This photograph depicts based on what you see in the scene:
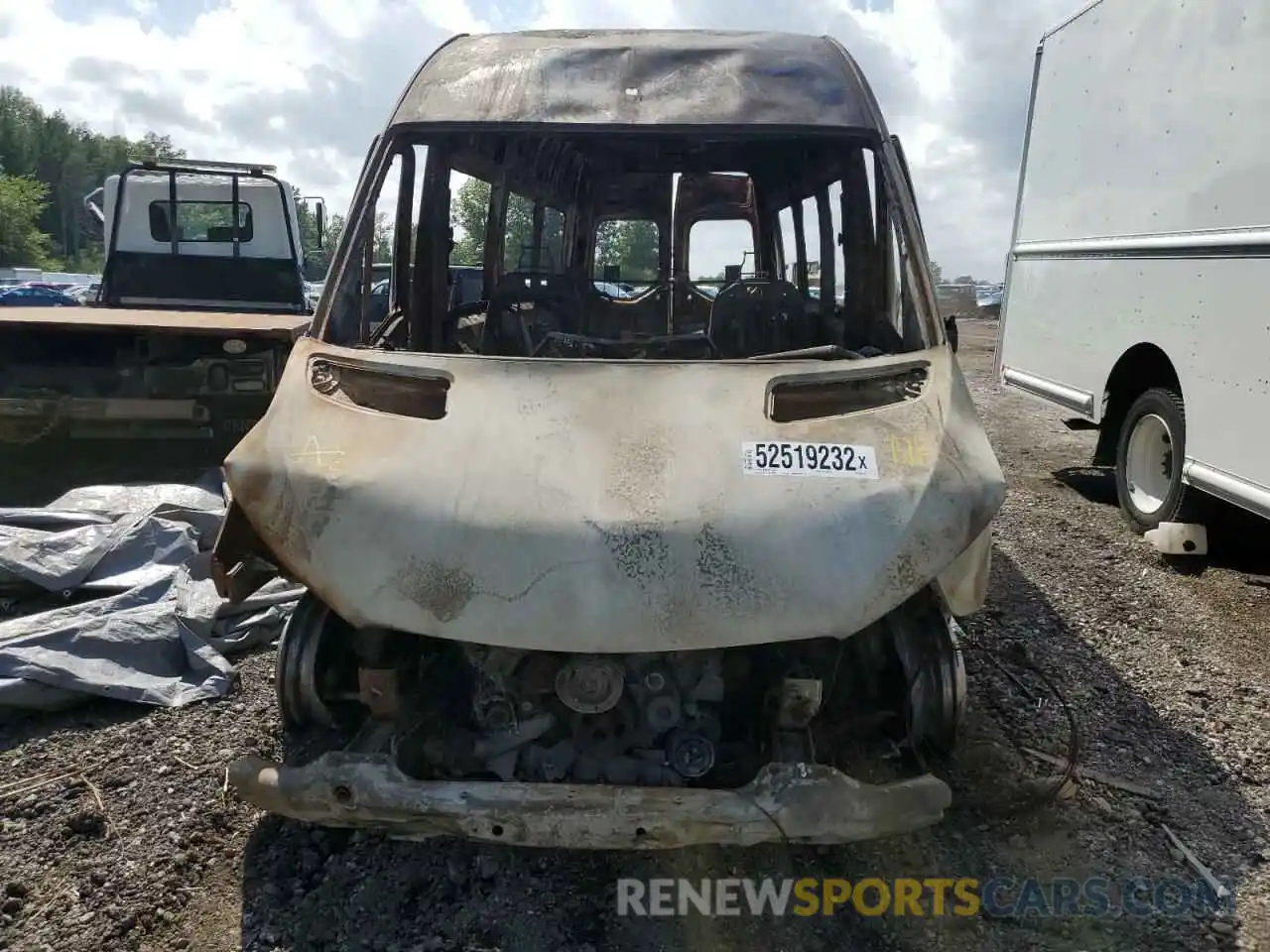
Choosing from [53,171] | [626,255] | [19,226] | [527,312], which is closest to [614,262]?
[626,255]

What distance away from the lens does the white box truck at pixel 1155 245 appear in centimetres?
520

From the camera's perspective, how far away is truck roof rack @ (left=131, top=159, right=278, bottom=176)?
873 centimetres

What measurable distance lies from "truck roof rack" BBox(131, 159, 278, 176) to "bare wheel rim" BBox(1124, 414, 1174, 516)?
25.3ft

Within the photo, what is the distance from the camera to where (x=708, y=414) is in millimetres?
2863

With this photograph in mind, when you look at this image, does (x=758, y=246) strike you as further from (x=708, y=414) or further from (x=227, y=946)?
(x=227, y=946)

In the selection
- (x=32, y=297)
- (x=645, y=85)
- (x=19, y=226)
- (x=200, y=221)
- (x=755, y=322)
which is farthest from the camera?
(x=19, y=226)

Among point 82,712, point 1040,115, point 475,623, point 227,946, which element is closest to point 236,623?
point 82,712

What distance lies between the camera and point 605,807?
237 cm

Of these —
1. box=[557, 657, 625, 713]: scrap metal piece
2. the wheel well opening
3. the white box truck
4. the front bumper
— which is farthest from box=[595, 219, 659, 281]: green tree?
the wheel well opening

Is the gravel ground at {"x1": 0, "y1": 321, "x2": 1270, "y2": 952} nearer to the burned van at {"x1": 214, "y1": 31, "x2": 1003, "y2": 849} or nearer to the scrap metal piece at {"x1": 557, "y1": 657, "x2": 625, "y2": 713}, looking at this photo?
the burned van at {"x1": 214, "y1": 31, "x2": 1003, "y2": 849}

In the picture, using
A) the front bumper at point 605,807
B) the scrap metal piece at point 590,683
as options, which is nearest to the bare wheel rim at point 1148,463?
the front bumper at point 605,807

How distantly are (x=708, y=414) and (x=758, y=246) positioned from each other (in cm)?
254

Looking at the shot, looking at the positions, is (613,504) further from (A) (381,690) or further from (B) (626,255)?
(B) (626,255)

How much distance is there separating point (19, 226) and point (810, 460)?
241 ft
